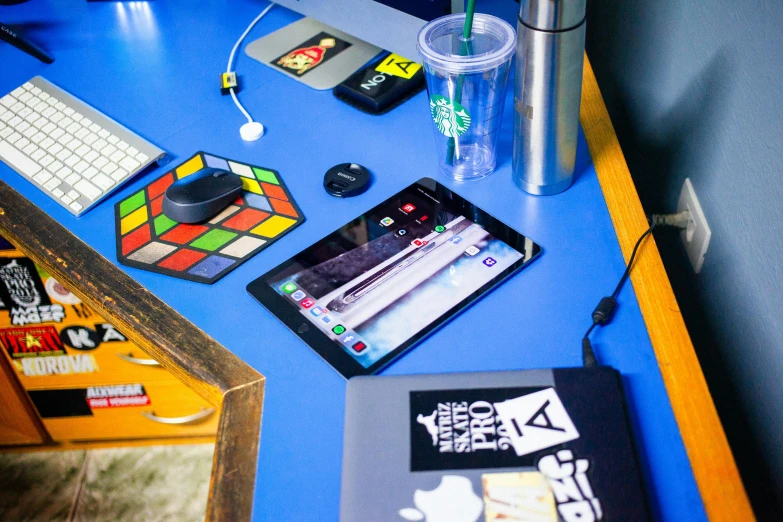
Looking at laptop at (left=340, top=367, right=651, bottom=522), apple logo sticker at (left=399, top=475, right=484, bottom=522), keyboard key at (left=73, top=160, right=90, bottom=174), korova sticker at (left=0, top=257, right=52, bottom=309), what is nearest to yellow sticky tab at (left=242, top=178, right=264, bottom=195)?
keyboard key at (left=73, top=160, right=90, bottom=174)

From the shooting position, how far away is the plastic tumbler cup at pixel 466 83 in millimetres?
791

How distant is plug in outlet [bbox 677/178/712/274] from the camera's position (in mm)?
875

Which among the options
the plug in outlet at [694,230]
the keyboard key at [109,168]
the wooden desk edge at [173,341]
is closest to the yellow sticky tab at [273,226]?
A: the wooden desk edge at [173,341]

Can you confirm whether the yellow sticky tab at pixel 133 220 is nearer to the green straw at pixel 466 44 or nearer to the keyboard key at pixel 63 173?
the keyboard key at pixel 63 173

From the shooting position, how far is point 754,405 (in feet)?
2.58

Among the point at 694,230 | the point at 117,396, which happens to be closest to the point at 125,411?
the point at 117,396

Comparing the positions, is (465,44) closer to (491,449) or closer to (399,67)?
(399,67)

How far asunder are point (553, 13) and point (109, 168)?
61cm

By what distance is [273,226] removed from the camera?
0.84 meters

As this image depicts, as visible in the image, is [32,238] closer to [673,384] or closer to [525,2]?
[525,2]

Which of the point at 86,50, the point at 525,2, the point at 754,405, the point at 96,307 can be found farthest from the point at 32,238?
the point at 754,405

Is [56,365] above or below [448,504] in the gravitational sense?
below

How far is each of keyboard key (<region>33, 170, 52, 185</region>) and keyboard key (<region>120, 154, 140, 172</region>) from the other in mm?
106

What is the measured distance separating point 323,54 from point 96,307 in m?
0.56
